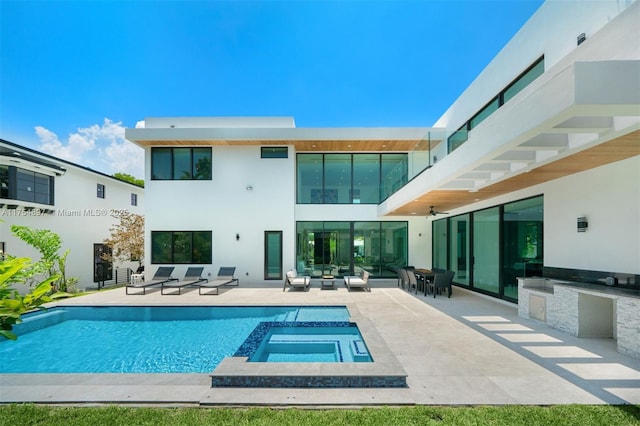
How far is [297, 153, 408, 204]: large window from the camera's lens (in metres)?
15.0

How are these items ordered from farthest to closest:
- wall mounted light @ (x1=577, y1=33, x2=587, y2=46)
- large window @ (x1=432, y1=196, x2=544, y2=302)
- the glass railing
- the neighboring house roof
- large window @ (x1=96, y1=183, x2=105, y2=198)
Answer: large window @ (x1=96, y1=183, x2=105, y2=198), the neighboring house roof, large window @ (x1=432, y1=196, x2=544, y2=302), the glass railing, wall mounted light @ (x1=577, y1=33, x2=587, y2=46)

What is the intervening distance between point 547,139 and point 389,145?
939 cm

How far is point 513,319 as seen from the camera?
300 inches

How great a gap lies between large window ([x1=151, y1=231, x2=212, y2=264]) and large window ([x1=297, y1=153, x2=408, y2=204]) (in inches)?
197

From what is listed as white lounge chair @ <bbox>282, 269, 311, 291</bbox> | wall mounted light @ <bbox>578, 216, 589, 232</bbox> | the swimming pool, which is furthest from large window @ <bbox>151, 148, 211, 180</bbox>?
wall mounted light @ <bbox>578, 216, 589, 232</bbox>

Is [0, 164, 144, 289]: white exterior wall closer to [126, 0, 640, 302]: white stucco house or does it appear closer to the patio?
[126, 0, 640, 302]: white stucco house

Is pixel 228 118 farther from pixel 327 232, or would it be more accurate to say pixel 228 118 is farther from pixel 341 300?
pixel 341 300

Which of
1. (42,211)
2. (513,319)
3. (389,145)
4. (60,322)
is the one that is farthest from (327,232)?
(42,211)

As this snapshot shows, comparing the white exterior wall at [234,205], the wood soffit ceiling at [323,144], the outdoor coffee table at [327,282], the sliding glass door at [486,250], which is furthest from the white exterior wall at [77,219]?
the sliding glass door at [486,250]

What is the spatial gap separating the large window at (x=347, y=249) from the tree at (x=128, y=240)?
8.56 meters

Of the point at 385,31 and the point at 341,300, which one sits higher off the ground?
the point at 385,31

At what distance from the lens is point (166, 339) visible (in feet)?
22.7

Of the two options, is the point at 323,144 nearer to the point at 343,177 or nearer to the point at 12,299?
the point at 343,177

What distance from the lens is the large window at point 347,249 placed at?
48.8ft
